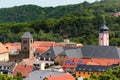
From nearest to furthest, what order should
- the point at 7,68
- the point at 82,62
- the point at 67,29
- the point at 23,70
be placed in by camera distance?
the point at 23,70
the point at 7,68
the point at 82,62
the point at 67,29

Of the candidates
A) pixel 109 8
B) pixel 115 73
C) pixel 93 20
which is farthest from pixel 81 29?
pixel 115 73

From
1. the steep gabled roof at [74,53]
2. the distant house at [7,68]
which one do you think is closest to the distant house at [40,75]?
the distant house at [7,68]

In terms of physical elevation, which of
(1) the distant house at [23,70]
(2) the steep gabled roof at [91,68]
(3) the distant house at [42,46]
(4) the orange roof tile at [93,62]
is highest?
(1) the distant house at [23,70]

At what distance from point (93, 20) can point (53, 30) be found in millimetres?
10855

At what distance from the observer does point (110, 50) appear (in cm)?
6100

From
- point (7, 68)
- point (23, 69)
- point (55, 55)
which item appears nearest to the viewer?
point (23, 69)

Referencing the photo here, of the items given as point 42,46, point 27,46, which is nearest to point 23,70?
point 27,46

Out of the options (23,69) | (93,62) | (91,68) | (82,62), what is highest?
(23,69)

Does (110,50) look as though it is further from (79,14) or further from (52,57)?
(79,14)

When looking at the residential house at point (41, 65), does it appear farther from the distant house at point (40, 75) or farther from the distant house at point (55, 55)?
the distant house at point (40, 75)

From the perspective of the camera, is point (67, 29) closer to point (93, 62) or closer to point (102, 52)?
point (102, 52)

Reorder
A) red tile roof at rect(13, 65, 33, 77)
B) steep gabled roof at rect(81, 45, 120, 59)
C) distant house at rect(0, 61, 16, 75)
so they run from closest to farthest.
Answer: red tile roof at rect(13, 65, 33, 77)
distant house at rect(0, 61, 16, 75)
steep gabled roof at rect(81, 45, 120, 59)

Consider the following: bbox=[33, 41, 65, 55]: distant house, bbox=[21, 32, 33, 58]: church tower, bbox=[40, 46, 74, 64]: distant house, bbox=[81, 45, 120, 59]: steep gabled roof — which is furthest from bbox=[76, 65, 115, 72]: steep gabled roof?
bbox=[33, 41, 65, 55]: distant house

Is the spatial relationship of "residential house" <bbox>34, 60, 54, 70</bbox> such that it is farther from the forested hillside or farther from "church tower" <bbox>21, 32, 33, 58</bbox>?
the forested hillside
